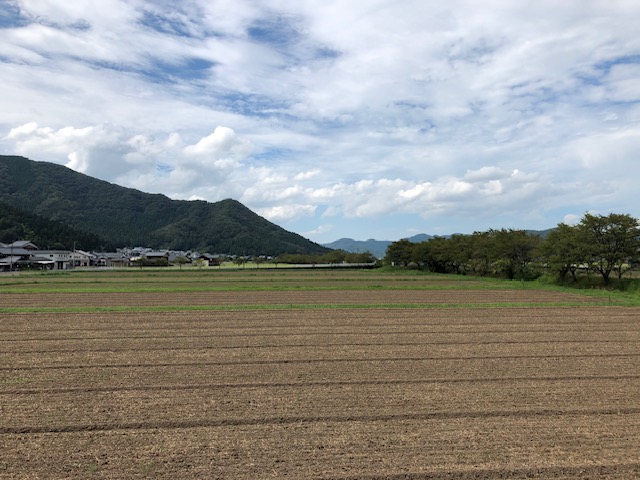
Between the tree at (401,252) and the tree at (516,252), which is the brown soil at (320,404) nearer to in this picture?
the tree at (516,252)

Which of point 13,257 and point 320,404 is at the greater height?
point 13,257

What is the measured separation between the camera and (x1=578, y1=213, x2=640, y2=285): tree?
1577 inches

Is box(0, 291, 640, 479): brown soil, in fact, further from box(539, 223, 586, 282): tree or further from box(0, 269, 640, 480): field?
box(539, 223, 586, 282): tree

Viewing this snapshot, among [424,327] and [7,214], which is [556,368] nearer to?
[424,327]

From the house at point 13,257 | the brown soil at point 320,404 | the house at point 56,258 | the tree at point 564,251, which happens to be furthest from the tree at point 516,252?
the house at point 56,258

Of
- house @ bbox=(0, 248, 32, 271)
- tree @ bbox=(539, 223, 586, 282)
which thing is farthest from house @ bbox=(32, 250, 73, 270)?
tree @ bbox=(539, 223, 586, 282)

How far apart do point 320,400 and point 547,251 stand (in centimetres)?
4413

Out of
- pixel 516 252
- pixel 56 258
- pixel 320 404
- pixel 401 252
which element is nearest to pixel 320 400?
pixel 320 404

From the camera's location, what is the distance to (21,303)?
28078mm

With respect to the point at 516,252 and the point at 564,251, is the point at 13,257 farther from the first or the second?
the point at 564,251

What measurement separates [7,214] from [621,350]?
512ft

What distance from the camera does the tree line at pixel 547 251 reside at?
1592 inches

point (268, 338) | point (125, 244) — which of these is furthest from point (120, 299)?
point (125, 244)

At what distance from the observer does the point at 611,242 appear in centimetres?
4091
